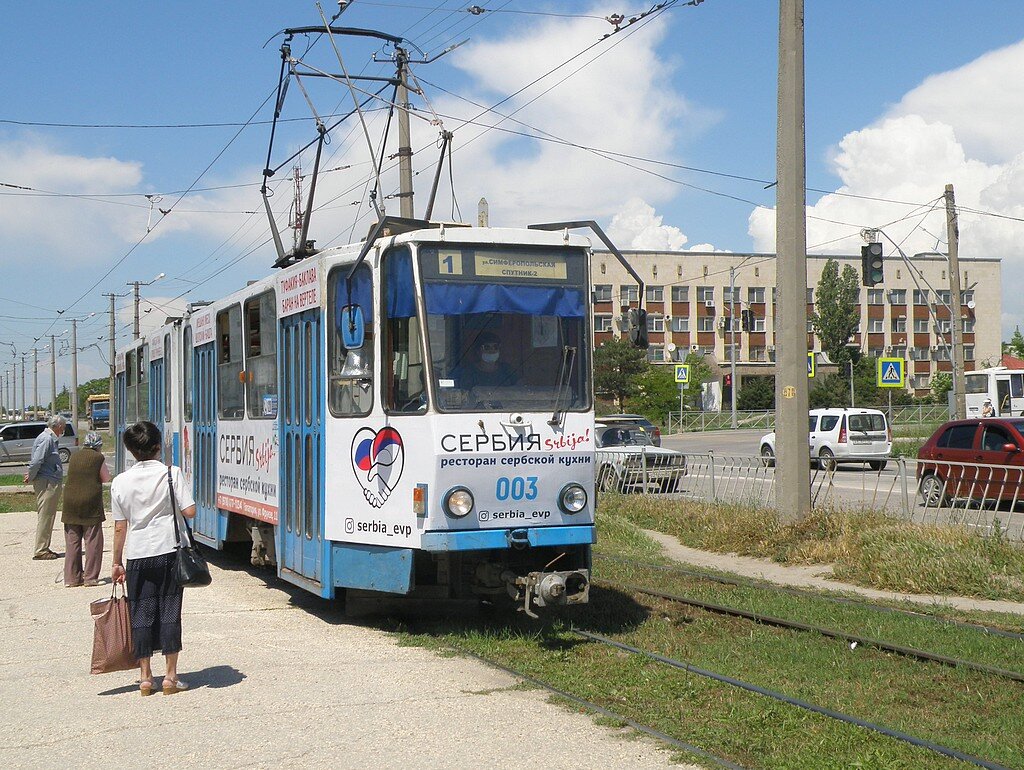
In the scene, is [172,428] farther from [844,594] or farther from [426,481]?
[844,594]

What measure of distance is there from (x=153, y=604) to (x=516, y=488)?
9.18 feet

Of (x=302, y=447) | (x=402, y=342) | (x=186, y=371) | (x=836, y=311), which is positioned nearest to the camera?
(x=402, y=342)

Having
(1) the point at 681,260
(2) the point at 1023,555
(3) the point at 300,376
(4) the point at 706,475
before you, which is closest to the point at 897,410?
(1) the point at 681,260

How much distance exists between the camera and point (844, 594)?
11.3m

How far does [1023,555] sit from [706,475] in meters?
7.09

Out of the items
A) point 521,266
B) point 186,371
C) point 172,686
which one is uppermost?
point 521,266

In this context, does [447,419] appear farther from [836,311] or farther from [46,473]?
[836,311]

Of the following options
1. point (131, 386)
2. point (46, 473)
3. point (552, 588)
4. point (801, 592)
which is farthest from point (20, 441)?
point (552, 588)

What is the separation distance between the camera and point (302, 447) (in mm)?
10078

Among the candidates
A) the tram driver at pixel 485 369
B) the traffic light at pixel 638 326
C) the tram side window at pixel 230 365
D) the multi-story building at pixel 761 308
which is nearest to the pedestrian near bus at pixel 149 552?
the tram driver at pixel 485 369

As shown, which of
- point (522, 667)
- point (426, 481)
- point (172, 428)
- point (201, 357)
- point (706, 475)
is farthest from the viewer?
point (706, 475)

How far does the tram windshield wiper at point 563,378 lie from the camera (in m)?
9.01

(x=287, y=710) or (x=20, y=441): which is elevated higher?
(x=20, y=441)

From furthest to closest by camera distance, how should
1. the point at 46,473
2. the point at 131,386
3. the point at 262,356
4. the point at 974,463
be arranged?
the point at 131,386
the point at 974,463
the point at 46,473
the point at 262,356
